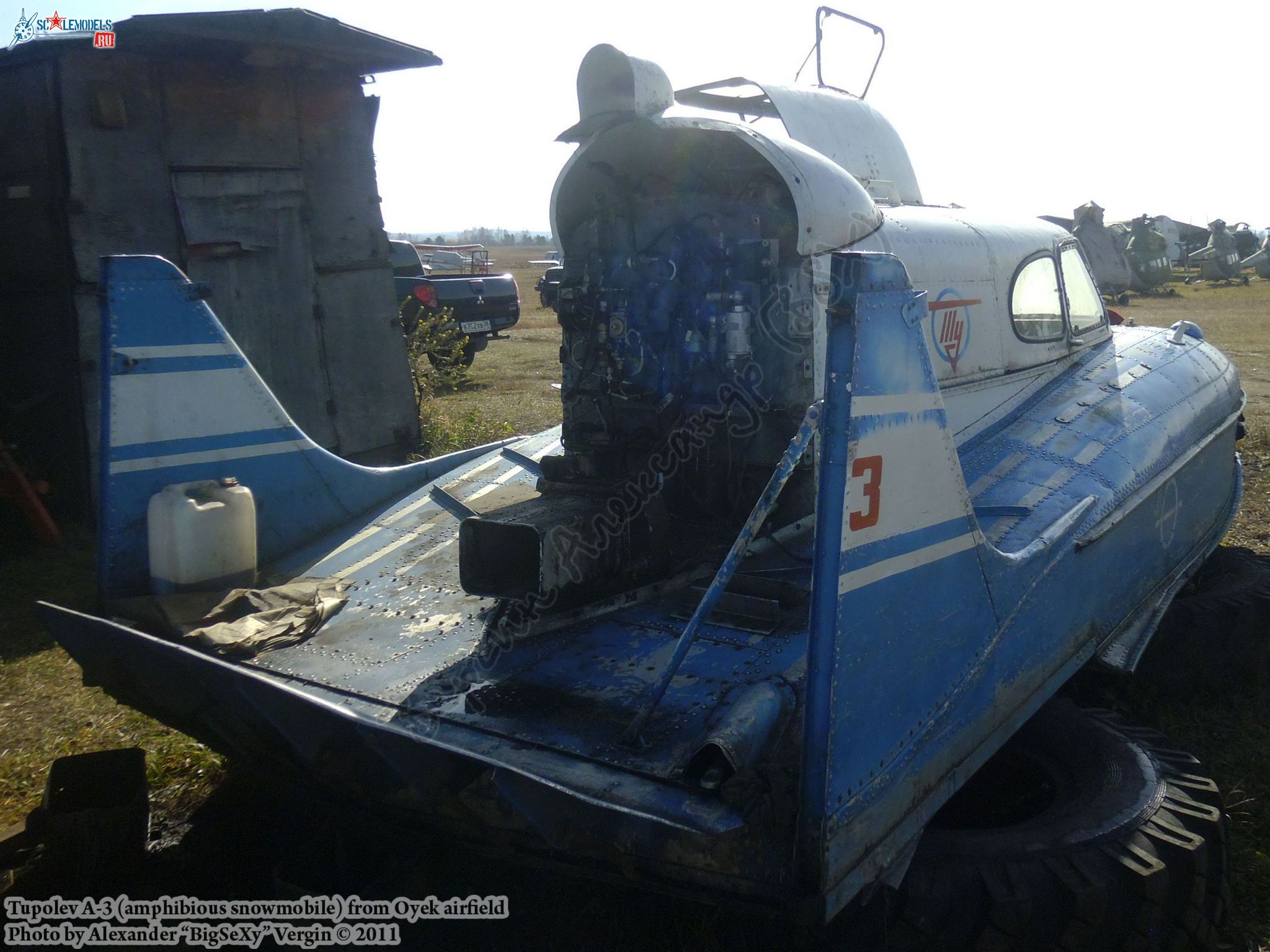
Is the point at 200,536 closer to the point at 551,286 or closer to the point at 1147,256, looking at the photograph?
the point at 551,286

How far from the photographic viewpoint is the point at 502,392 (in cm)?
1270

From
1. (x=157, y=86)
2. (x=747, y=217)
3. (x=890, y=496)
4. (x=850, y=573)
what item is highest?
(x=157, y=86)

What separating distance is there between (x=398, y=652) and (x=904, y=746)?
1.64 m

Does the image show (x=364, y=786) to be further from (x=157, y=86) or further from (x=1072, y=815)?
(x=157, y=86)

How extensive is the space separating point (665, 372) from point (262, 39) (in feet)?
15.3

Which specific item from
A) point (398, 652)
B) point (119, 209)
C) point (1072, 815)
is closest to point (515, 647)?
point (398, 652)

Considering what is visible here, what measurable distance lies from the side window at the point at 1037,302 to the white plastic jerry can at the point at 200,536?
3.27 m

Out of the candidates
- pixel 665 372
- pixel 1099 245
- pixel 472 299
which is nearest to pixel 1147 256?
pixel 1099 245

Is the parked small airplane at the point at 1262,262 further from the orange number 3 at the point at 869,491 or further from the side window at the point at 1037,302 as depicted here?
the orange number 3 at the point at 869,491

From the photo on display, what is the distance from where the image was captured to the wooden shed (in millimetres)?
6176

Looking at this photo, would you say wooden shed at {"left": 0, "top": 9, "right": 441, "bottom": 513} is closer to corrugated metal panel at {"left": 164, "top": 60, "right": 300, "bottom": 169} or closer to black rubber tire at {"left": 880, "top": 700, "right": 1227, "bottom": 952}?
corrugated metal panel at {"left": 164, "top": 60, "right": 300, "bottom": 169}

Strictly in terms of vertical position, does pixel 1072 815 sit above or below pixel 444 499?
below

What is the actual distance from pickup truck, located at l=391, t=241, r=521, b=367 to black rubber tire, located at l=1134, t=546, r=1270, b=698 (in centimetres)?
1112

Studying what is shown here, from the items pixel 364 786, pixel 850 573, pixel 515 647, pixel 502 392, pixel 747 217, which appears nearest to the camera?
pixel 850 573
